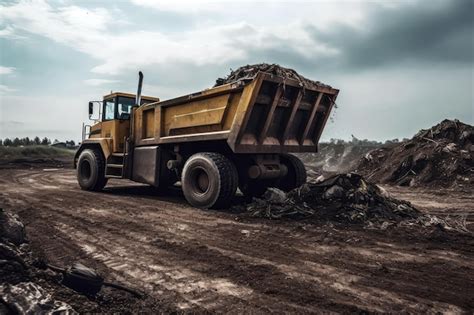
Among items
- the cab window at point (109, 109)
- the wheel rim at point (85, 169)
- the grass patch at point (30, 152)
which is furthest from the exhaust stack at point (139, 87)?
the grass patch at point (30, 152)

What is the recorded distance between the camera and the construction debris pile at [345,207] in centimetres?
587

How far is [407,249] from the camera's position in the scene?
14.9ft

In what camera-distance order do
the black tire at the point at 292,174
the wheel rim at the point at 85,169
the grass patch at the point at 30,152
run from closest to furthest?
1. the black tire at the point at 292,174
2. the wheel rim at the point at 85,169
3. the grass patch at the point at 30,152

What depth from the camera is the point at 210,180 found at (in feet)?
23.0

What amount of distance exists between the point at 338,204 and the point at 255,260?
2.89 meters

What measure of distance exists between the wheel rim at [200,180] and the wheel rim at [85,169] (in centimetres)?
428

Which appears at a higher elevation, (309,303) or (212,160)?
(212,160)

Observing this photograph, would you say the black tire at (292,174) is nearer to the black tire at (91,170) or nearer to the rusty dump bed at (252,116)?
the rusty dump bed at (252,116)

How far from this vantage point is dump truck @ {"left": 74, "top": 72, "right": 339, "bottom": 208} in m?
6.81

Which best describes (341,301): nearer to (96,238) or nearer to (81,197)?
(96,238)

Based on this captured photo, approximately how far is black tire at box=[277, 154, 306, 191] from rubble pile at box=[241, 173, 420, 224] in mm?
1174

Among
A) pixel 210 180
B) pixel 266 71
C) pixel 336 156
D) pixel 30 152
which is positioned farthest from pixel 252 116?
pixel 30 152

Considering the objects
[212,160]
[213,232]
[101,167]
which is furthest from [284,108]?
[101,167]

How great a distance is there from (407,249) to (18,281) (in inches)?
164
